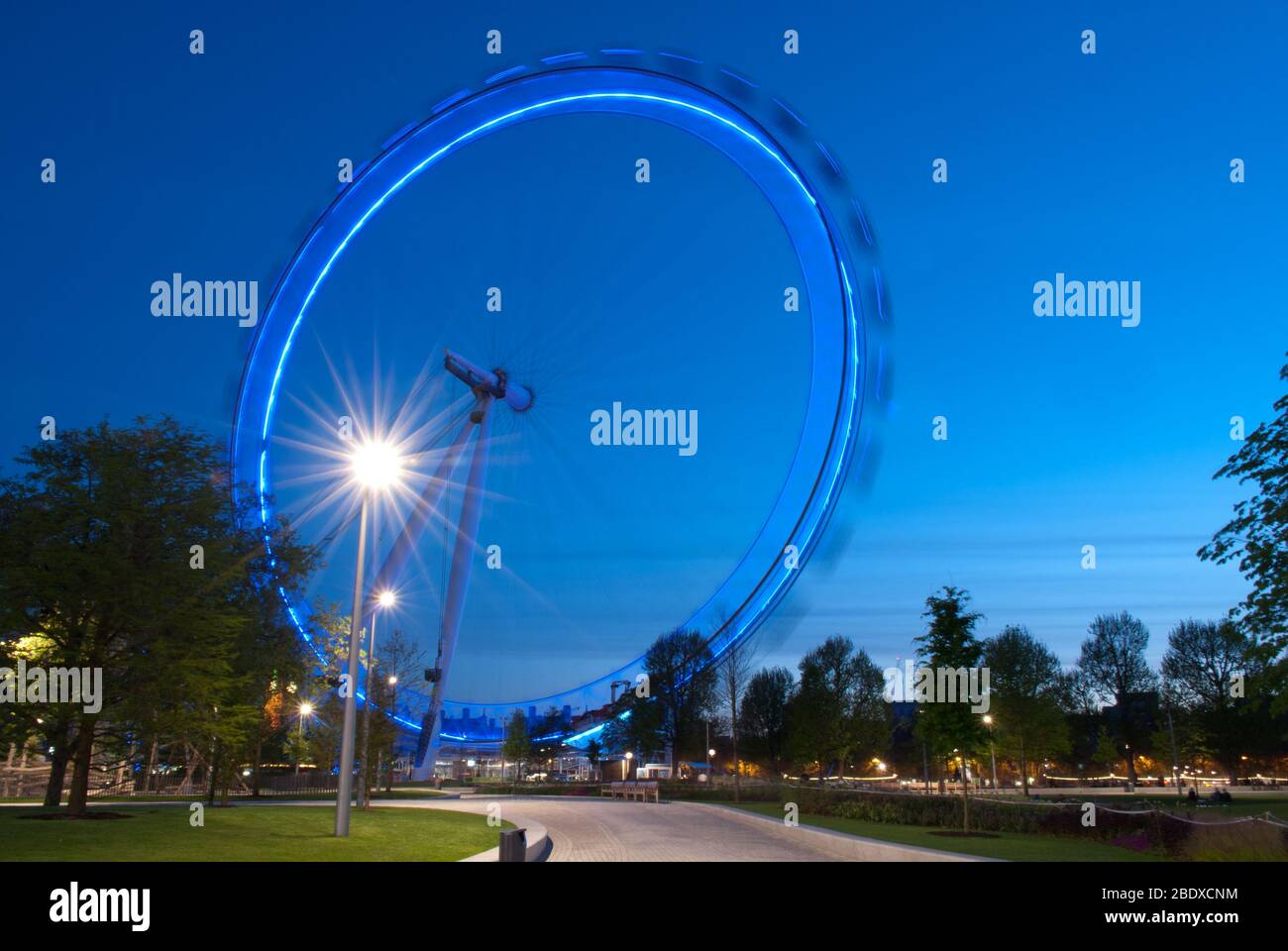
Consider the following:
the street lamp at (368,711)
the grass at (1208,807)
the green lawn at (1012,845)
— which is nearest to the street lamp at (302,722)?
the street lamp at (368,711)

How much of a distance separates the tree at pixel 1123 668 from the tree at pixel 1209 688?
236 cm

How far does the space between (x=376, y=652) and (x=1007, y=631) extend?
46.7 meters

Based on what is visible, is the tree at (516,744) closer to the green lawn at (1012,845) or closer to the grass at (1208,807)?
the grass at (1208,807)

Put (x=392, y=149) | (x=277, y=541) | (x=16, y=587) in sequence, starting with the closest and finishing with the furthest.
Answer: (x=16, y=587), (x=392, y=149), (x=277, y=541)

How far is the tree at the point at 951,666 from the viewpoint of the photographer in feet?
91.4

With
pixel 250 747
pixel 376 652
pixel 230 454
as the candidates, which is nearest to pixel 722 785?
pixel 376 652

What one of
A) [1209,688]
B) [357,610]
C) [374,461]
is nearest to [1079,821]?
[357,610]

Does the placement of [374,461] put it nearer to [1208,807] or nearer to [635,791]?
[635,791]

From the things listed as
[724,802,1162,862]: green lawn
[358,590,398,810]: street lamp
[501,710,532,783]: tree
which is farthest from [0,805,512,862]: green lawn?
[501,710,532,783]: tree

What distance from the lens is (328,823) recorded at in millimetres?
21625

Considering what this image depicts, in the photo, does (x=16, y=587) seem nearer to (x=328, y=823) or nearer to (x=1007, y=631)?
(x=328, y=823)

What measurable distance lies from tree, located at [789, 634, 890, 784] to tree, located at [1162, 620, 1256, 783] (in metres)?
20.1

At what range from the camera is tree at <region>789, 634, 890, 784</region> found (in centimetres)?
6644
